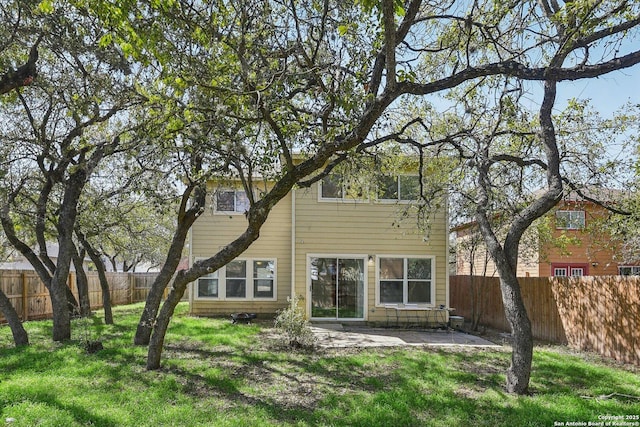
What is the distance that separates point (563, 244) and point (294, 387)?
349 inches

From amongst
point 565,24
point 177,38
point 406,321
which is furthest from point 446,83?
point 406,321

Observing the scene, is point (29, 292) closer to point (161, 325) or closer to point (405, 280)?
point (161, 325)

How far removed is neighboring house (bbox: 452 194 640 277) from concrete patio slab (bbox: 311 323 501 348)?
2355mm

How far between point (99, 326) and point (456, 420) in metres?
10.1

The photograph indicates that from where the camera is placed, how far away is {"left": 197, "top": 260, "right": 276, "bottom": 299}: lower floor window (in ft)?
47.6

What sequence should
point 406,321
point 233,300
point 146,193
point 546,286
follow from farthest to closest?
point 233,300
point 406,321
point 546,286
point 146,193

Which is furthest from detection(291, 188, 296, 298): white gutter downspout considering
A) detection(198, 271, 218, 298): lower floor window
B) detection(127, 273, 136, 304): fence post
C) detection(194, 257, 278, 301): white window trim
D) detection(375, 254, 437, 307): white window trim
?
detection(127, 273, 136, 304): fence post

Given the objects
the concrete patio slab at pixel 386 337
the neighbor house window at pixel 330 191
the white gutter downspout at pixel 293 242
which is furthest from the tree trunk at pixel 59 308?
the neighbor house window at pixel 330 191

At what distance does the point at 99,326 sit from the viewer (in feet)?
39.2

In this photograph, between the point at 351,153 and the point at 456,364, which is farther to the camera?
the point at 456,364

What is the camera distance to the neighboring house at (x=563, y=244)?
1034 centimetres

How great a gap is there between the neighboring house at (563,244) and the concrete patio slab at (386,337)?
2.35m

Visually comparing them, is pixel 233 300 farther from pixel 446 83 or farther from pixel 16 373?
pixel 446 83

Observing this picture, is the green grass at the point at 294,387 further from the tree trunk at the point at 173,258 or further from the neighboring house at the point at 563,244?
the neighboring house at the point at 563,244
